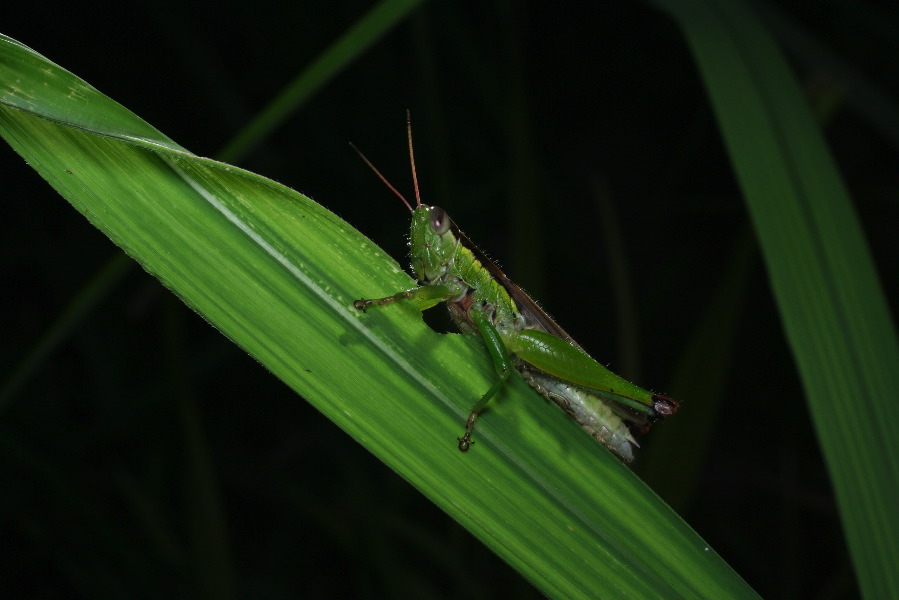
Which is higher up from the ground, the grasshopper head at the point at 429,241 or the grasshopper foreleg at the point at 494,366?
the grasshopper head at the point at 429,241

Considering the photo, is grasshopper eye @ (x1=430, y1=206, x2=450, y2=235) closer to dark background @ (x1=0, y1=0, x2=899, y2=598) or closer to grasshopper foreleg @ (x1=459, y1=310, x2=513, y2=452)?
grasshopper foreleg @ (x1=459, y1=310, x2=513, y2=452)

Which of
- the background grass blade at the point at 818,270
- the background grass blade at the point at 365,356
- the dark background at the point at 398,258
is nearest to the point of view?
the background grass blade at the point at 365,356

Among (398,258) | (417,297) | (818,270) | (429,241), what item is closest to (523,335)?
(429,241)

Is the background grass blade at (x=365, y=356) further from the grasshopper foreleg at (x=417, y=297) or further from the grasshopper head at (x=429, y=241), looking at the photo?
the grasshopper head at (x=429, y=241)

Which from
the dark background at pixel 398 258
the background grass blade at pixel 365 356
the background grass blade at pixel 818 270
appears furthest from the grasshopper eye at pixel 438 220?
the background grass blade at pixel 818 270

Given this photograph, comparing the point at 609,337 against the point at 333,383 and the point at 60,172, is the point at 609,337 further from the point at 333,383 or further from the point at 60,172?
the point at 60,172

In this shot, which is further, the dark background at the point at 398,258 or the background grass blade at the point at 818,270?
the dark background at the point at 398,258

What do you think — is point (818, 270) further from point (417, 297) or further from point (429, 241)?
point (429, 241)

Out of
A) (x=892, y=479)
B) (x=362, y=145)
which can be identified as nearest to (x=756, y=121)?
(x=892, y=479)
